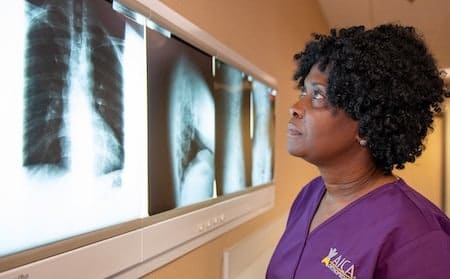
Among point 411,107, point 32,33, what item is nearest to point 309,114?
point 411,107

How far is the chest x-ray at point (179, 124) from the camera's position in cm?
114

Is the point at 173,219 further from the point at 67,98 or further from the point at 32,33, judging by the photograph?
the point at 32,33

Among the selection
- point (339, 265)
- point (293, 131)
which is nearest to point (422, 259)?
point (339, 265)

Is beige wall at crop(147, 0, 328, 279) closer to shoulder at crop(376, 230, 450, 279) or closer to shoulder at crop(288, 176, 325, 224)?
shoulder at crop(288, 176, 325, 224)

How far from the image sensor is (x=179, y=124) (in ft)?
4.25

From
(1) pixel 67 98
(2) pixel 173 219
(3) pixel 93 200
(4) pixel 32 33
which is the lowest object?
(2) pixel 173 219

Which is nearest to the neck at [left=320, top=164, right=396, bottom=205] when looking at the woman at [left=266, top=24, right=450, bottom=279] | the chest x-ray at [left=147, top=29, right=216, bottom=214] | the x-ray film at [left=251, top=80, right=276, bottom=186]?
the woman at [left=266, top=24, right=450, bottom=279]

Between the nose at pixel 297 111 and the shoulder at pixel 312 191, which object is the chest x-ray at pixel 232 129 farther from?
the nose at pixel 297 111

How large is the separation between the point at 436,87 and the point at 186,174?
2.63 ft

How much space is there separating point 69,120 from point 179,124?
1.67ft

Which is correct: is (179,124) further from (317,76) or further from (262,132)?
(262,132)

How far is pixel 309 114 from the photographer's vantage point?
111 centimetres

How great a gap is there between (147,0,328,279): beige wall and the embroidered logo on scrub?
516 millimetres

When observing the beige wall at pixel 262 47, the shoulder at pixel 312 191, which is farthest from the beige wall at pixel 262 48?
the shoulder at pixel 312 191
